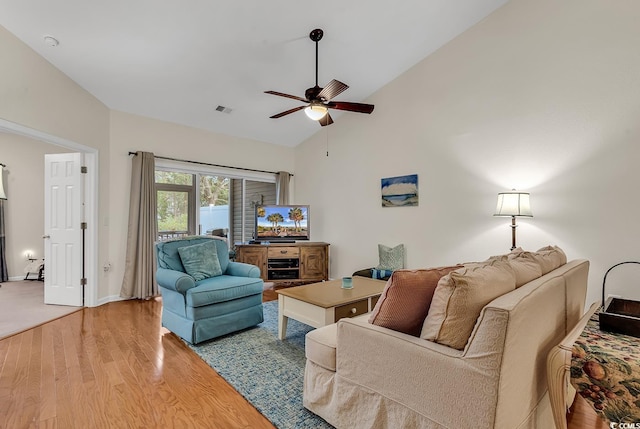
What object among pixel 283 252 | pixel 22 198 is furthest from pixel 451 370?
pixel 22 198

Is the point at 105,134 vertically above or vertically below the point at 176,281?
above

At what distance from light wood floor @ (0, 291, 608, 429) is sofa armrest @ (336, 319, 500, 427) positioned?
2.42 ft

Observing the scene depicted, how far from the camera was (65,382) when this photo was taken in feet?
7.38

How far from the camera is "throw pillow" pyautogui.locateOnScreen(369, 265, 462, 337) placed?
1.50 metres

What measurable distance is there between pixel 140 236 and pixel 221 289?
222 centimetres

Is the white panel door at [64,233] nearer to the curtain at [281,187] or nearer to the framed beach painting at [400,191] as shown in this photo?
the curtain at [281,187]

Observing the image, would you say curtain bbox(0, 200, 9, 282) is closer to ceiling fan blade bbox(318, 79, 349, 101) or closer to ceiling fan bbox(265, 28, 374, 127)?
ceiling fan bbox(265, 28, 374, 127)

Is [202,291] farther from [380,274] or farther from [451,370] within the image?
[380,274]

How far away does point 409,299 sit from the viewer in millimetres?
1514

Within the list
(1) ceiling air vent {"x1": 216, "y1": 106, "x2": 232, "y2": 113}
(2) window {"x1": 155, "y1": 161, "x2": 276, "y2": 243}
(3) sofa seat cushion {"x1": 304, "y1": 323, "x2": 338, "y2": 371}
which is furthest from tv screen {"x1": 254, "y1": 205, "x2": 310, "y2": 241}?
(3) sofa seat cushion {"x1": 304, "y1": 323, "x2": 338, "y2": 371}

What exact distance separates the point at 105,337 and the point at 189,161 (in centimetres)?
289

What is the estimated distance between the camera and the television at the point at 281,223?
5.44m

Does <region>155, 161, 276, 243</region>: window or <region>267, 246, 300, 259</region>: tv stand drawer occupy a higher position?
<region>155, 161, 276, 243</region>: window

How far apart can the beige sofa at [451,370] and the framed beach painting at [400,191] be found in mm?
2557
